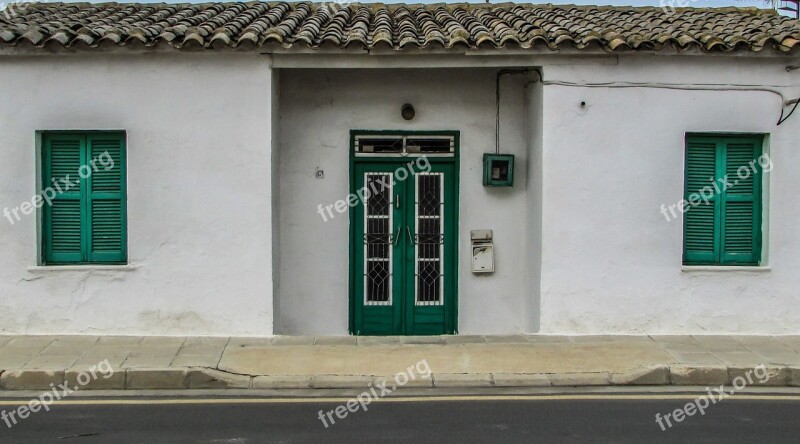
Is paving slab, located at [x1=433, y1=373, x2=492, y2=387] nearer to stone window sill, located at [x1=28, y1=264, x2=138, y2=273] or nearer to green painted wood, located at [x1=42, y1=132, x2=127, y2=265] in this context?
stone window sill, located at [x1=28, y1=264, x2=138, y2=273]

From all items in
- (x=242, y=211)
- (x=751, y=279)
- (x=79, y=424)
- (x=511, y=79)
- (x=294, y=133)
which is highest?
(x=511, y=79)

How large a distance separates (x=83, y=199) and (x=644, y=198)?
6.46m

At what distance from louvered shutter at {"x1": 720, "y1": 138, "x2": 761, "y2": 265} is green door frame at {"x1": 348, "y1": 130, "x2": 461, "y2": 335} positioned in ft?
10.4

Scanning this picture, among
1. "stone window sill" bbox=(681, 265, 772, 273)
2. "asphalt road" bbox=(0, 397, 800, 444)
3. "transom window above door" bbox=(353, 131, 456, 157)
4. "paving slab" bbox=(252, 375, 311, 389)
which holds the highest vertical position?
"transom window above door" bbox=(353, 131, 456, 157)

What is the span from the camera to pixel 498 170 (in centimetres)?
1165

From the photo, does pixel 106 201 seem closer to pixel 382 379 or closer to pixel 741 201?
pixel 382 379

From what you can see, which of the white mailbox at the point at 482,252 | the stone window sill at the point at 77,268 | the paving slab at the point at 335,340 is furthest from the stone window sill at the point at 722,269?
the stone window sill at the point at 77,268

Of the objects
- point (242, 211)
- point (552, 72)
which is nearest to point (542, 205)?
point (552, 72)

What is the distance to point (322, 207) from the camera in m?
11.7

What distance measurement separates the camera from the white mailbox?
11.7 m

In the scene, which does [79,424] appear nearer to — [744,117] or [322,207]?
[322,207]

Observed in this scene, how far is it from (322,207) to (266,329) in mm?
1787

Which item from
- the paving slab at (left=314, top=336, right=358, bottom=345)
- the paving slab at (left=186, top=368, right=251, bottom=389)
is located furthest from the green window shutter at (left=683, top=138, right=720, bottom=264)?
the paving slab at (left=186, top=368, right=251, bottom=389)

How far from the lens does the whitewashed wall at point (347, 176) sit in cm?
1164
